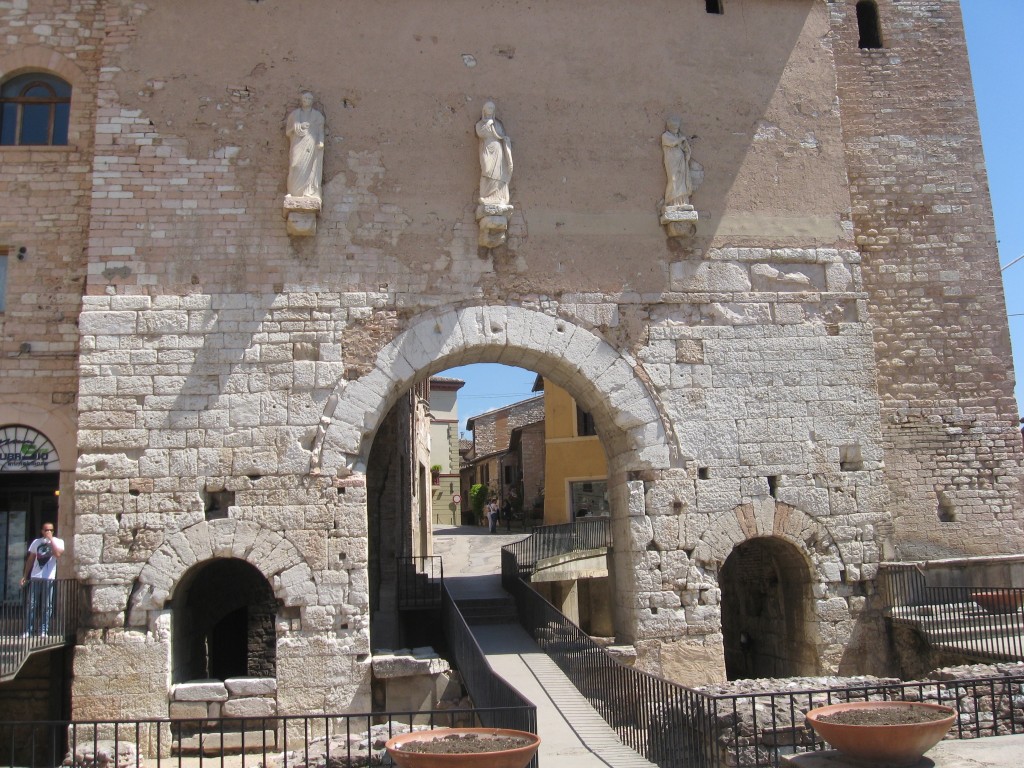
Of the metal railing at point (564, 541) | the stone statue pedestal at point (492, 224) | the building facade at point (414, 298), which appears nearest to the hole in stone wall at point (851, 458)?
the building facade at point (414, 298)

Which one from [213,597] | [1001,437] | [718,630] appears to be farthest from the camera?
[213,597]

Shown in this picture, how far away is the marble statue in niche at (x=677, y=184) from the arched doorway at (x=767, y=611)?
412 cm

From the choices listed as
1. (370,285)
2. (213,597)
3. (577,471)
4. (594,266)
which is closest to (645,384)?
(594,266)

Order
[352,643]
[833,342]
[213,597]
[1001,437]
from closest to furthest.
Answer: [352,643]
[833,342]
[1001,437]
[213,597]

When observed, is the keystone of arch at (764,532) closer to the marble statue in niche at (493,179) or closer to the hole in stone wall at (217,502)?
the marble statue in niche at (493,179)

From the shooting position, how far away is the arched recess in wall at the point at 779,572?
1153cm

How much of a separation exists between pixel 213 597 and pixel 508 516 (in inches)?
672

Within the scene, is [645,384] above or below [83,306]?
below

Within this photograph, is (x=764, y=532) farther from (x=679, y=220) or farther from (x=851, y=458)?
(x=679, y=220)

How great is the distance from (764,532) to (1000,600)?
110 inches

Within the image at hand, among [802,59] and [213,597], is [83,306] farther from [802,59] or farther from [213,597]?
[802,59]

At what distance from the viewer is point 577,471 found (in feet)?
81.8

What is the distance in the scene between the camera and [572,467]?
82.0 feet

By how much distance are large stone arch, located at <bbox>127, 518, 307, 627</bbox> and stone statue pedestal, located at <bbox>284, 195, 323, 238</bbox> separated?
3533 mm
